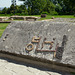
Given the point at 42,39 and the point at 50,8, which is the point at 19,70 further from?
the point at 50,8

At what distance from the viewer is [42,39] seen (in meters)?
3.44

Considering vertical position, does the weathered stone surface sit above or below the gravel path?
above

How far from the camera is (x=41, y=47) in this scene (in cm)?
328

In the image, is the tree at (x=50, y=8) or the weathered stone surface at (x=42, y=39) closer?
the weathered stone surface at (x=42, y=39)

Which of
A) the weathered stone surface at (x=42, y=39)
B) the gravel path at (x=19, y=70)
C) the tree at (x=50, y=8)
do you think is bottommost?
the gravel path at (x=19, y=70)

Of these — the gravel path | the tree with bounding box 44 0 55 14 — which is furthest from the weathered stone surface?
the tree with bounding box 44 0 55 14

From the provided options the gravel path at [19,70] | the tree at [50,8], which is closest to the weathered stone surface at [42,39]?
the gravel path at [19,70]

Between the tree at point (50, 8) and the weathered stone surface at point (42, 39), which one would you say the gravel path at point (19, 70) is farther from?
the tree at point (50, 8)

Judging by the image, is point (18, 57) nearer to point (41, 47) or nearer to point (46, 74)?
point (41, 47)

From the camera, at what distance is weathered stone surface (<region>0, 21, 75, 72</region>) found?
9.68 feet

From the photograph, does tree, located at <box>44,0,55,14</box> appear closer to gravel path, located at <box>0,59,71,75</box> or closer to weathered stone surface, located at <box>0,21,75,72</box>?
weathered stone surface, located at <box>0,21,75,72</box>

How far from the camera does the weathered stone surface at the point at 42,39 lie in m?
2.95

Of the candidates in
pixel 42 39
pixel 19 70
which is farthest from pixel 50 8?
pixel 19 70

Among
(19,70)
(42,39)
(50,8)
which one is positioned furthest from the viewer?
(50,8)
